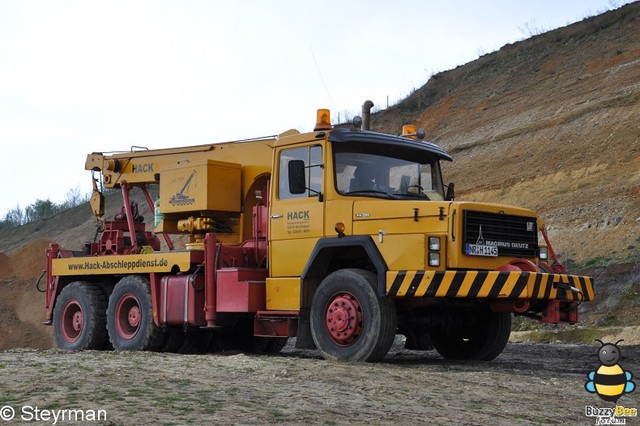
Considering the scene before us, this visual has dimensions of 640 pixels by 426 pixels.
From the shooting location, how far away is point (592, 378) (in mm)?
9891

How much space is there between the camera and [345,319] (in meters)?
12.1

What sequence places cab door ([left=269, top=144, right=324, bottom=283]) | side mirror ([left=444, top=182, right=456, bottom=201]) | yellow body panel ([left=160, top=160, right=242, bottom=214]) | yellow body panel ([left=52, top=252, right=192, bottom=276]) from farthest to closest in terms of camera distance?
yellow body panel ([left=160, top=160, right=242, bottom=214]) → yellow body panel ([left=52, top=252, right=192, bottom=276]) → side mirror ([left=444, top=182, right=456, bottom=201]) → cab door ([left=269, top=144, right=324, bottom=283])

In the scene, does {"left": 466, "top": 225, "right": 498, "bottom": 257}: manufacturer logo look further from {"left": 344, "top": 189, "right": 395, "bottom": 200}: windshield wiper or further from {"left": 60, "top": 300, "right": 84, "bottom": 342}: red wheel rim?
{"left": 60, "top": 300, "right": 84, "bottom": 342}: red wheel rim

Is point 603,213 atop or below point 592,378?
atop

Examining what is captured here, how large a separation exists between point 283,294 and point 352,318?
1.46m

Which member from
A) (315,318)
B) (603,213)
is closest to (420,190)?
(315,318)

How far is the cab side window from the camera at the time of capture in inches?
507

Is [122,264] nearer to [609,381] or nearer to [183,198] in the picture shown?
[183,198]

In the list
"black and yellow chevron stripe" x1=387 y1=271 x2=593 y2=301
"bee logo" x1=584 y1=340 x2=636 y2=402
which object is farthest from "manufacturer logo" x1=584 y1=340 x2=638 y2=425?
"black and yellow chevron stripe" x1=387 y1=271 x2=593 y2=301

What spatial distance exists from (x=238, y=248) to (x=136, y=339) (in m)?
2.42

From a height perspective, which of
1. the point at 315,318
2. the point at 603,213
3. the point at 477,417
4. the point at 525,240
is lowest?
the point at 477,417

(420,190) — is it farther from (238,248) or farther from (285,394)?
(285,394)

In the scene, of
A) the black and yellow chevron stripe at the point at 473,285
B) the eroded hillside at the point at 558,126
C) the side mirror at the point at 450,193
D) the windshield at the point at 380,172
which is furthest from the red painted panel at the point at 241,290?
the eroded hillside at the point at 558,126

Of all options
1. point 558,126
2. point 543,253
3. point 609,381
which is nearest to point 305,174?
point 543,253
